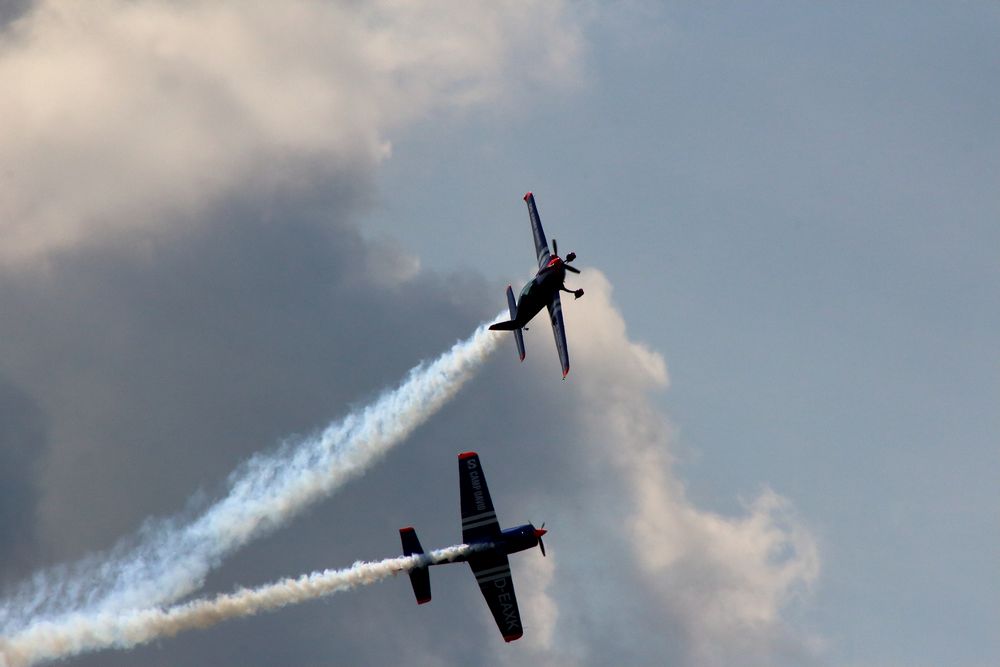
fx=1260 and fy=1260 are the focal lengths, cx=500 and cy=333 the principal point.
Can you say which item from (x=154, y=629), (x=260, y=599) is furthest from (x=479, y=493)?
(x=154, y=629)

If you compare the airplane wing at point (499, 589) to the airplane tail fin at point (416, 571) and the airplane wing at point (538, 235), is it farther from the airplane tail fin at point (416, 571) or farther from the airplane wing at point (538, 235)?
the airplane wing at point (538, 235)

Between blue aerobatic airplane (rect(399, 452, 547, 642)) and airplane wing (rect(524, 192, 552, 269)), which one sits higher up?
airplane wing (rect(524, 192, 552, 269))

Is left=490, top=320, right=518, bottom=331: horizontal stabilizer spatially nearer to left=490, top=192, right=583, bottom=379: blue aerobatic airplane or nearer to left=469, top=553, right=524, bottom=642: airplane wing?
left=490, top=192, right=583, bottom=379: blue aerobatic airplane

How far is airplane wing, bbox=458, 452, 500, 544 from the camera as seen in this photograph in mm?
94250

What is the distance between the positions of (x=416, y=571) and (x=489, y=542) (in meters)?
6.23

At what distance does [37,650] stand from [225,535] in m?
13.9

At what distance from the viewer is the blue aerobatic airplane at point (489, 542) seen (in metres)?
93.8

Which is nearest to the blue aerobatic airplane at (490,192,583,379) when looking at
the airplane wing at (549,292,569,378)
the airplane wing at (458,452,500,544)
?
the airplane wing at (549,292,569,378)

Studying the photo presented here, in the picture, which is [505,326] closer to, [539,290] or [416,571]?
[539,290]

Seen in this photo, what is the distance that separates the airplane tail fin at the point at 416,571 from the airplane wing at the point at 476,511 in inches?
177

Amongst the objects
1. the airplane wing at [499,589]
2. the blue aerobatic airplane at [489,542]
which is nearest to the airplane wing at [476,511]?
the blue aerobatic airplane at [489,542]

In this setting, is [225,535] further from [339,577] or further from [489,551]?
[489,551]

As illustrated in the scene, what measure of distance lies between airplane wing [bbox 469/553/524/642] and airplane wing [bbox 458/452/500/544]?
165 centimetres

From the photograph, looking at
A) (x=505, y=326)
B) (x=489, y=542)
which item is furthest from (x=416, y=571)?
(x=505, y=326)
